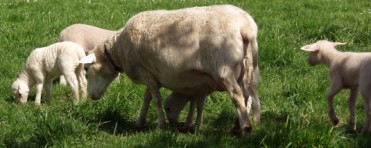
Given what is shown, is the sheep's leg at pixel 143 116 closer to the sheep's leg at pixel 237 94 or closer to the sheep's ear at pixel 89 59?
the sheep's ear at pixel 89 59

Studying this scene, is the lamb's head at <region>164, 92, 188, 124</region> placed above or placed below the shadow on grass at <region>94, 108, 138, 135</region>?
above

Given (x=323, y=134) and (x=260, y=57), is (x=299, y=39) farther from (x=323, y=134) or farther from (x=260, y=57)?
(x=323, y=134)

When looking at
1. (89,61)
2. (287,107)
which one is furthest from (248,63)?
(89,61)

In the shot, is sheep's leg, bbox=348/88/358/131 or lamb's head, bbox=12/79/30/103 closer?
sheep's leg, bbox=348/88/358/131

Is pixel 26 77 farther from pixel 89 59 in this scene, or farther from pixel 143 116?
pixel 143 116

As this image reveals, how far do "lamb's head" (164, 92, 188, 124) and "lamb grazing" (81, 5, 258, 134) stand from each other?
248 mm

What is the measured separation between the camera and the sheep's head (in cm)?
772

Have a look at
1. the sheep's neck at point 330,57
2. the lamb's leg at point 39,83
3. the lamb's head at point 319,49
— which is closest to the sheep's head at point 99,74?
the lamb's leg at point 39,83

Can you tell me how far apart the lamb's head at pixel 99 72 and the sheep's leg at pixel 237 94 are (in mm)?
1953

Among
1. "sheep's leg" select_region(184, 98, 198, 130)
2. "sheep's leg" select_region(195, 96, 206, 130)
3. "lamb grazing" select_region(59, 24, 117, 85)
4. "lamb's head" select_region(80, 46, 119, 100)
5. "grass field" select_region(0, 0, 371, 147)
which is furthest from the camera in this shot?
"lamb grazing" select_region(59, 24, 117, 85)

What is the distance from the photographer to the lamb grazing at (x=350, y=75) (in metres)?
6.45

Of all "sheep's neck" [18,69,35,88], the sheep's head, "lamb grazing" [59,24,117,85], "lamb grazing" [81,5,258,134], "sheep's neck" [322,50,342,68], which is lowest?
"sheep's neck" [18,69,35,88]

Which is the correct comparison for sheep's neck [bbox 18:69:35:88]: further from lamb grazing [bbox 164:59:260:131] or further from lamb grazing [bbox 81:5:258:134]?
lamb grazing [bbox 164:59:260:131]

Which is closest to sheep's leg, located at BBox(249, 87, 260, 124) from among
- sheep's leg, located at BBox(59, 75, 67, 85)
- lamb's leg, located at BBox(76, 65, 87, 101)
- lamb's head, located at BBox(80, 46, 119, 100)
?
lamb's head, located at BBox(80, 46, 119, 100)
